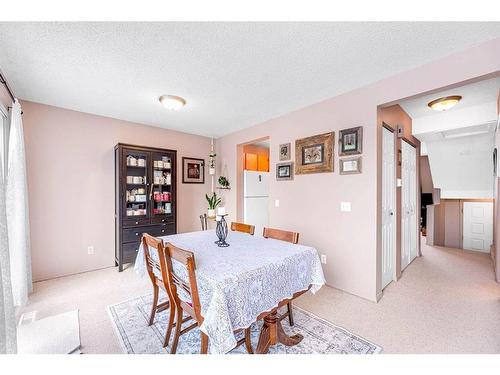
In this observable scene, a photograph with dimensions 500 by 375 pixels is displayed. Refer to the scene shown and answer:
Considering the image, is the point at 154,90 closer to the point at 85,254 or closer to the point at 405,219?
the point at 85,254

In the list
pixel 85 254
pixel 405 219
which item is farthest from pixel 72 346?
pixel 405 219

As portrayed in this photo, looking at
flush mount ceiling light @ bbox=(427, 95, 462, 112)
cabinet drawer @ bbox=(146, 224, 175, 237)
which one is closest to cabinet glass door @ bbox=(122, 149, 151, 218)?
cabinet drawer @ bbox=(146, 224, 175, 237)

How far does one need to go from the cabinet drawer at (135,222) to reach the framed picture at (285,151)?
230 centimetres

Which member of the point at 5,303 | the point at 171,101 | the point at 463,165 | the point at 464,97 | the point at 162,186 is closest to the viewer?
the point at 5,303

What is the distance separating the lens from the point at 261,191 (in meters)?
4.60

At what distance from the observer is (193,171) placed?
170 inches

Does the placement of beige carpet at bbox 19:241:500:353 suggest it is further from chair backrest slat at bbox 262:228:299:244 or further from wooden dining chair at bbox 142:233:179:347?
chair backrest slat at bbox 262:228:299:244

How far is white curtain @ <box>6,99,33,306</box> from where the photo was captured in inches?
86.7

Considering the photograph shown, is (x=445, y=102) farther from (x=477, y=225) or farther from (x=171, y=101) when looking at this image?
(x=171, y=101)

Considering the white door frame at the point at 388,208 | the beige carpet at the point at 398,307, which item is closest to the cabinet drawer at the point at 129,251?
the beige carpet at the point at 398,307

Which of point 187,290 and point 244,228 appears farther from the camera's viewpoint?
point 244,228

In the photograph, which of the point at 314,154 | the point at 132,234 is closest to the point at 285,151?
the point at 314,154

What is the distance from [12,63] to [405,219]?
500 cm

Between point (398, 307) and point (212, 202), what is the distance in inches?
125
